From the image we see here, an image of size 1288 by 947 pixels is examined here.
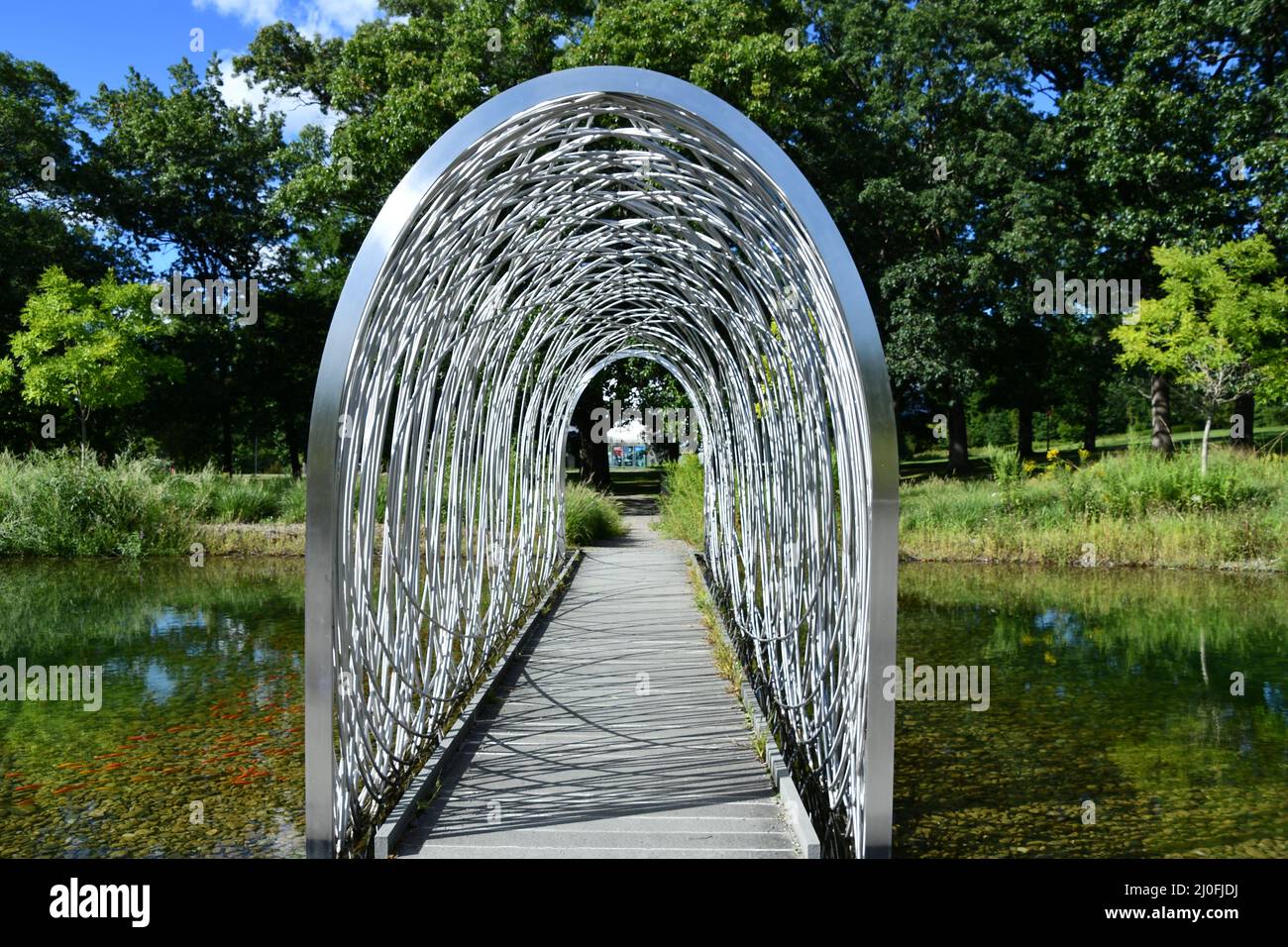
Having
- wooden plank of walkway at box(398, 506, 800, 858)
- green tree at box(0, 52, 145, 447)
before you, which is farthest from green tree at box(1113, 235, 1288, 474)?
green tree at box(0, 52, 145, 447)

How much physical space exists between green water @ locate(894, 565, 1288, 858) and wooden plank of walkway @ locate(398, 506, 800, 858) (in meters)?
1.05

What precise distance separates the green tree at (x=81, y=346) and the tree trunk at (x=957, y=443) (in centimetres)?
1978

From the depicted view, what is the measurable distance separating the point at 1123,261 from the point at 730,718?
67.2 ft

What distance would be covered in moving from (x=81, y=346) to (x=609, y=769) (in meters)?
21.4

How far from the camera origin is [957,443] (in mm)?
24453

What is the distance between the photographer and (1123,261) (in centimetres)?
2172

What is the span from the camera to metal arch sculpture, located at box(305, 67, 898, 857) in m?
2.88

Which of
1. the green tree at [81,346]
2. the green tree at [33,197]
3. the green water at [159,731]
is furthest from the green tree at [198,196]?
the green water at [159,731]

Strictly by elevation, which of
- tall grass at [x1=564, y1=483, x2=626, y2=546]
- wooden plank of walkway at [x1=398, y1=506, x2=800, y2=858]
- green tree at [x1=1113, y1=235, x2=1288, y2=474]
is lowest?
wooden plank of walkway at [x1=398, y1=506, x2=800, y2=858]

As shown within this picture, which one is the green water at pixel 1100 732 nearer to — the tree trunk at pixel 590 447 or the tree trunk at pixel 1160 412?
the tree trunk at pixel 1160 412

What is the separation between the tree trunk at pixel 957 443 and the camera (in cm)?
2397

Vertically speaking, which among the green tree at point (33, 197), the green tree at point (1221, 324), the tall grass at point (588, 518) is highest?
the green tree at point (33, 197)

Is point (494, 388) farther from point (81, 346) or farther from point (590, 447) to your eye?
point (81, 346)

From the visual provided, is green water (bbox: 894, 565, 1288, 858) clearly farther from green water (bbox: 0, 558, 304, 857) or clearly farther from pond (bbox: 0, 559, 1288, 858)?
green water (bbox: 0, 558, 304, 857)
